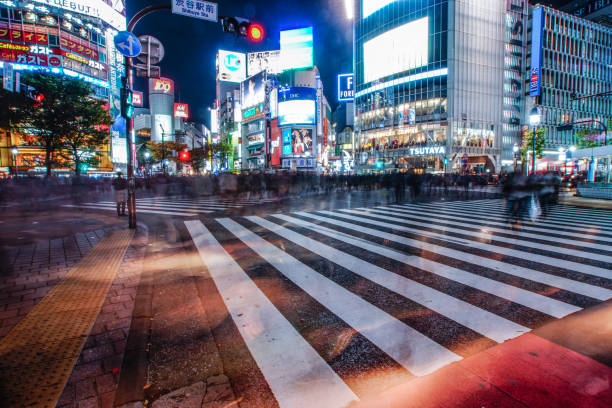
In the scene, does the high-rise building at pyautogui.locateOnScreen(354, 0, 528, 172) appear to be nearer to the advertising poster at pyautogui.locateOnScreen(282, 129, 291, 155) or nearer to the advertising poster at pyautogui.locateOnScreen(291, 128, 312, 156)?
the advertising poster at pyautogui.locateOnScreen(291, 128, 312, 156)

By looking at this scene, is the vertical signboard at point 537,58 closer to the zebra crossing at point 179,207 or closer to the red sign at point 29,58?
the zebra crossing at point 179,207

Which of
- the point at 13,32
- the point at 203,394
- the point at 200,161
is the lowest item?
the point at 203,394

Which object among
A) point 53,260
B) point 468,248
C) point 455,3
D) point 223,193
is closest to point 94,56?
point 223,193

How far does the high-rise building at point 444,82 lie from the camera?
174ft

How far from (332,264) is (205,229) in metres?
4.85

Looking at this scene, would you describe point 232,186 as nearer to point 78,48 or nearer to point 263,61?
point 78,48

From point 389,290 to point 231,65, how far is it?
97.0 metres

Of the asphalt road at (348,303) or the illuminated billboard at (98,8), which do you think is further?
the illuminated billboard at (98,8)

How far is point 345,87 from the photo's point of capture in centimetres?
6044

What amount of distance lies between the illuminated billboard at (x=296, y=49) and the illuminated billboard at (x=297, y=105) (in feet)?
19.0

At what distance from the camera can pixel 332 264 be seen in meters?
5.33

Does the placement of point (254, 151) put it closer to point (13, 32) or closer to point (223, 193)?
point (13, 32)

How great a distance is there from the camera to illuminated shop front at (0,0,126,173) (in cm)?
4788

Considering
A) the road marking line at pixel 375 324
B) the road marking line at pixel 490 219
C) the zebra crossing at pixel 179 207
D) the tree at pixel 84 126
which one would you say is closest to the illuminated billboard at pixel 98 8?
the tree at pixel 84 126
